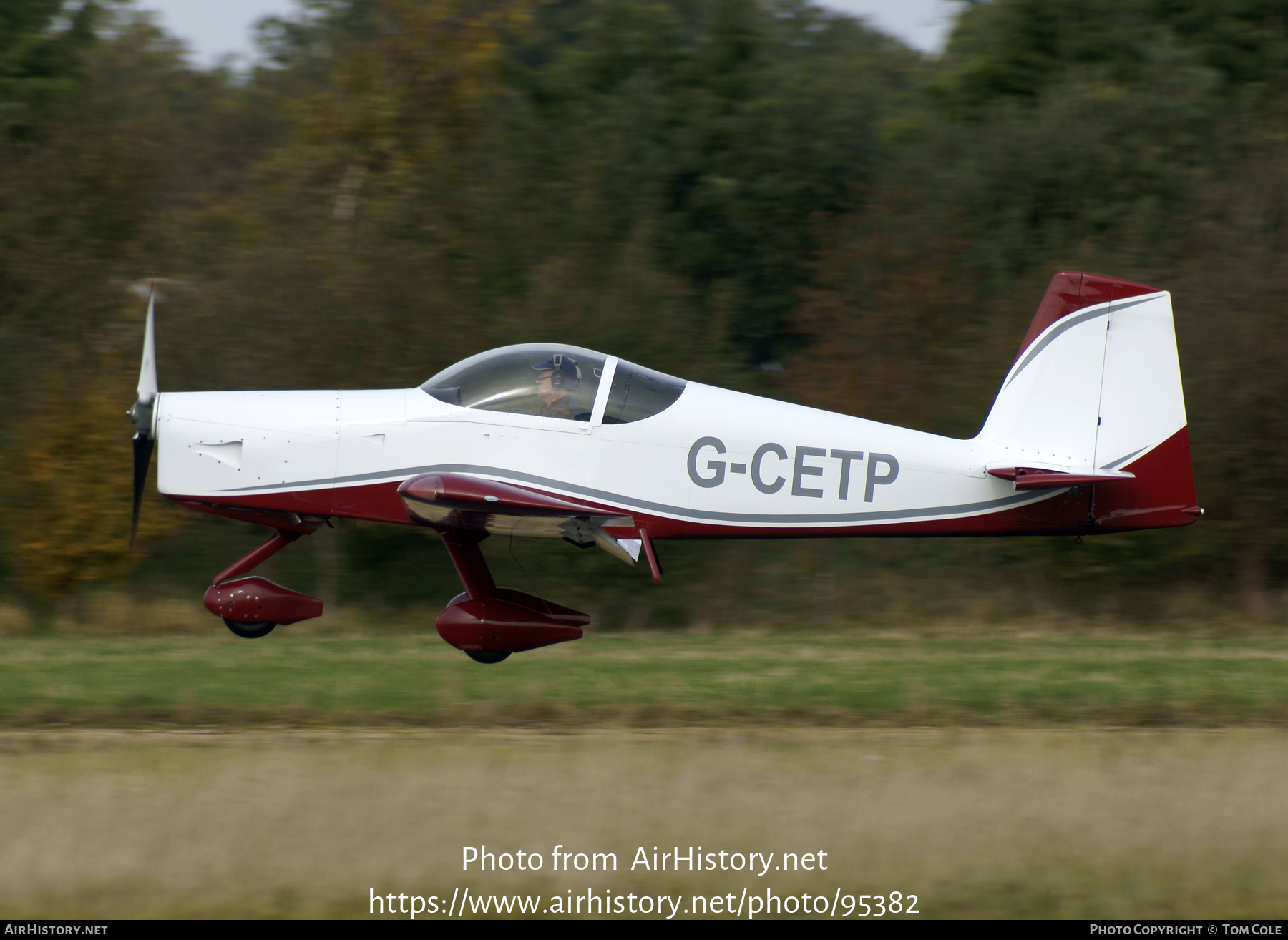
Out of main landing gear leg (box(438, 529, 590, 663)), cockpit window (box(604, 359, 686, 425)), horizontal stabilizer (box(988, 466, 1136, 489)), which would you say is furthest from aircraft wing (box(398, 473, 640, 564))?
horizontal stabilizer (box(988, 466, 1136, 489))

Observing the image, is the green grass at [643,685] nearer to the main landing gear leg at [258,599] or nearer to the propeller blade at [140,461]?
the main landing gear leg at [258,599]

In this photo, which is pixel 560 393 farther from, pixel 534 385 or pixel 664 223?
pixel 664 223

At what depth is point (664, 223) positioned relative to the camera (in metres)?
16.2

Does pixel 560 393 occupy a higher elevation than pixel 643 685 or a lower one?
higher

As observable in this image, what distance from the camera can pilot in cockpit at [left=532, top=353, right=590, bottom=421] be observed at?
7.59 m

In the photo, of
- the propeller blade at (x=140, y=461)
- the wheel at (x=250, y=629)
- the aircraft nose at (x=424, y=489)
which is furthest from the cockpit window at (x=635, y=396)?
→ the propeller blade at (x=140, y=461)

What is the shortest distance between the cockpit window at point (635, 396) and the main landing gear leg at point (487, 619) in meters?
1.23

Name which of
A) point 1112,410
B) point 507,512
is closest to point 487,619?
point 507,512

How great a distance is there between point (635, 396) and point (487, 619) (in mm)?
1758

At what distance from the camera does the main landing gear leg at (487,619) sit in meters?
7.76

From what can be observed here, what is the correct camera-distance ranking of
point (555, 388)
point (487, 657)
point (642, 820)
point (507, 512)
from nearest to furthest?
point (642, 820), point (507, 512), point (555, 388), point (487, 657)

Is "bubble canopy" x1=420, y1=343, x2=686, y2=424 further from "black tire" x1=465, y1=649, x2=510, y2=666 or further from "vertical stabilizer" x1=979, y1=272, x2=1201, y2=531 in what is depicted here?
"vertical stabilizer" x1=979, y1=272, x2=1201, y2=531

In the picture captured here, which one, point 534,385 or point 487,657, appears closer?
point 534,385

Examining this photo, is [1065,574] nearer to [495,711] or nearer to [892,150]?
[495,711]
